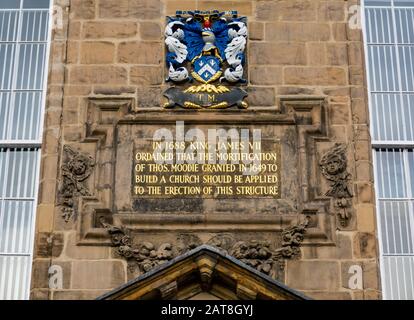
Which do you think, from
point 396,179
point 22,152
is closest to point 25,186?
point 22,152

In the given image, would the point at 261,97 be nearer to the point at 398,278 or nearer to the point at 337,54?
the point at 337,54

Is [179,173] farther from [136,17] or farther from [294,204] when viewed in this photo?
[136,17]

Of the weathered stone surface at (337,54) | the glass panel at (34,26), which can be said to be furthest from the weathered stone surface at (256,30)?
the glass panel at (34,26)

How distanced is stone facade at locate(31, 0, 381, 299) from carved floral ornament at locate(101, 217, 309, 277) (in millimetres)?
40

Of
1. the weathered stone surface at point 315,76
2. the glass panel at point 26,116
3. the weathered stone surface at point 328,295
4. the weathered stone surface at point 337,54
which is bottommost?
the weathered stone surface at point 328,295

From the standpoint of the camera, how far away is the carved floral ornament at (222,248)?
1143cm

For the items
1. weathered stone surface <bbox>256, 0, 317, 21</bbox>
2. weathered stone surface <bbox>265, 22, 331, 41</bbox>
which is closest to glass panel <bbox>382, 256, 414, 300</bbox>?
weathered stone surface <bbox>265, 22, 331, 41</bbox>

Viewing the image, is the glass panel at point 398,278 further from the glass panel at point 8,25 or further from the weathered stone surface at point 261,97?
the glass panel at point 8,25

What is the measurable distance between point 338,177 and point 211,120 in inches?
71.7

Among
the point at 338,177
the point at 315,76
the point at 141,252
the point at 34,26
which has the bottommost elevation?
the point at 141,252

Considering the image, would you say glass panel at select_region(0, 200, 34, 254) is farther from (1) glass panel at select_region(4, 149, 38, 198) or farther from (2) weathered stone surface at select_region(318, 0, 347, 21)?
(2) weathered stone surface at select_region(318, 0, 347, 21)

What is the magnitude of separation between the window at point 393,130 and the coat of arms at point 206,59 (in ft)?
6.15

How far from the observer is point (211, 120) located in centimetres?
1225

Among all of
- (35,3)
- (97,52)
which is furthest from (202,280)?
(35,3)
